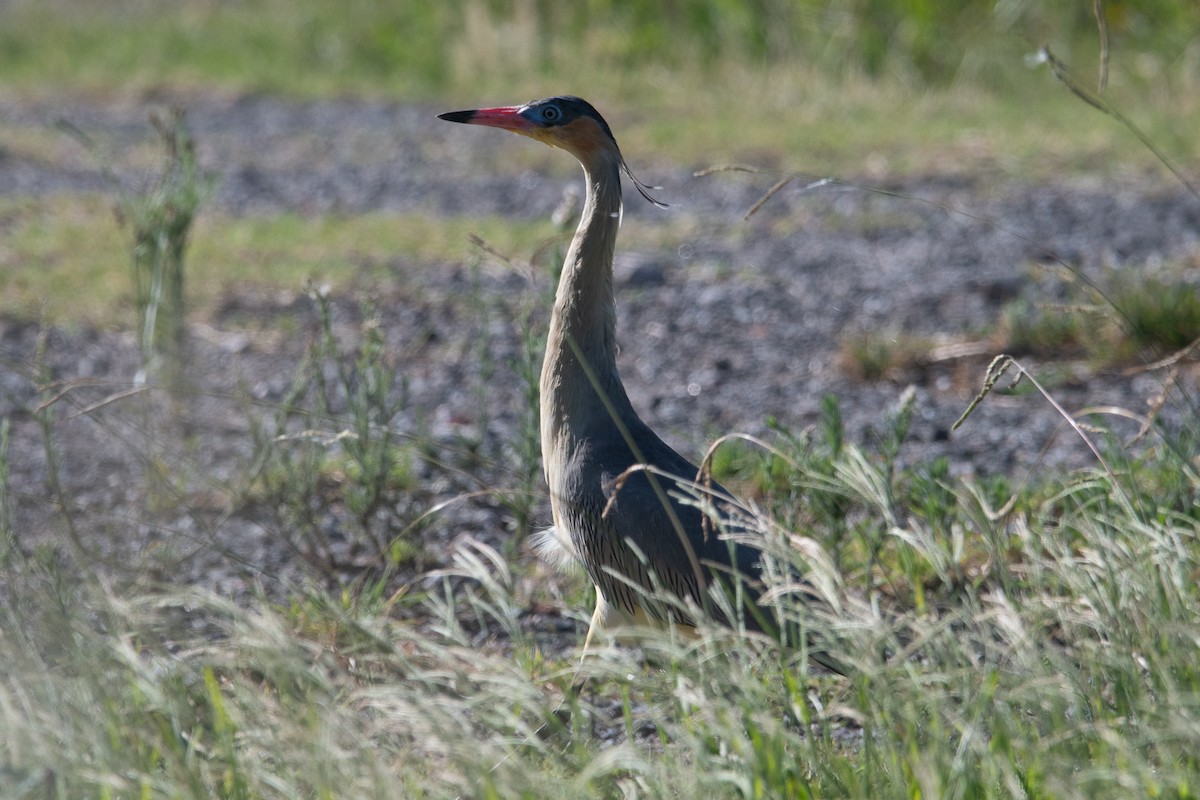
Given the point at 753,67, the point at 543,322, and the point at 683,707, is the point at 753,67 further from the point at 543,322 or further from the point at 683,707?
the point at 683,707

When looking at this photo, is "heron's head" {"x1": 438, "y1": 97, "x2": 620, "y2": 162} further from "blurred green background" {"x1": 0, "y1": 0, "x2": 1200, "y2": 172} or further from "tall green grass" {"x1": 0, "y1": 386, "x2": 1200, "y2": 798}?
"blurred green background" {"x1": 0, "y1": 0, "x2": 1200, "y2": 172}

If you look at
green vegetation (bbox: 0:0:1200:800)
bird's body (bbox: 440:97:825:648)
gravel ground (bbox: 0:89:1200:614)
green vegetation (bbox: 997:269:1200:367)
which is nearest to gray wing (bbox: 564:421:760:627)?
bird's body (bbox: 440:97:825:648)

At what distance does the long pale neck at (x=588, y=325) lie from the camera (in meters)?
3.19

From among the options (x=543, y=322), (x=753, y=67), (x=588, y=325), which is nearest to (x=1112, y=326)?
(x=543, y=322)

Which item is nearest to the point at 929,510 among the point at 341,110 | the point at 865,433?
the point at 865,433

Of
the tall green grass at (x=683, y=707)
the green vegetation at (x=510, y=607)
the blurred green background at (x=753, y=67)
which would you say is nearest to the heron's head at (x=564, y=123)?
the green vegetation at (x=510, y=607)

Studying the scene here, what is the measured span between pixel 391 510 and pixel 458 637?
1.39 metres

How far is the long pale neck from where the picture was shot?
10.5 feet

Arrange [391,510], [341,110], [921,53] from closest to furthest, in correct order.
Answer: [391,510]
[921,53]
[341,110]

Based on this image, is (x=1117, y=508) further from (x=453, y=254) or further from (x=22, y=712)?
(x=453, y=254)

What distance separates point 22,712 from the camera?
2.38 m

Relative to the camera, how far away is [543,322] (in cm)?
551

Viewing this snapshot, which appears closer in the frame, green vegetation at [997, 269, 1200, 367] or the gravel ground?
the gravel ground

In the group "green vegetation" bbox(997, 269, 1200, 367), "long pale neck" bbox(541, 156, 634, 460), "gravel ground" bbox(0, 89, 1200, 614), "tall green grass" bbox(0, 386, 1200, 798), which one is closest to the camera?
"tall green grass" bbox(0, 386, 1200, 798)
